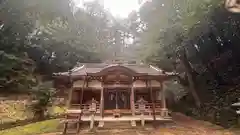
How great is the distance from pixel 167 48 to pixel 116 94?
636cm

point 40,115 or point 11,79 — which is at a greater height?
point 11,79

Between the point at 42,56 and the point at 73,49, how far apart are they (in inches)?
192

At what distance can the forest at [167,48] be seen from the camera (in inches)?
715

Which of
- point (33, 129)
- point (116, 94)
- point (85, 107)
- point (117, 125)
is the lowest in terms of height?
point (33, 129)

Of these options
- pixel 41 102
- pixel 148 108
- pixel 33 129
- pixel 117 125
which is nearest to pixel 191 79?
pixel 148 108

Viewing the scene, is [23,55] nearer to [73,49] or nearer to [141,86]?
[73,49]

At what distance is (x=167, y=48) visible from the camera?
2003cm

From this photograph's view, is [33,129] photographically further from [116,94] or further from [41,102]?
[116,94]

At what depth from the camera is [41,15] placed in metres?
21.3

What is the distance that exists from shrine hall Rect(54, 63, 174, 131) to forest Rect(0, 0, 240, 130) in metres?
3.96

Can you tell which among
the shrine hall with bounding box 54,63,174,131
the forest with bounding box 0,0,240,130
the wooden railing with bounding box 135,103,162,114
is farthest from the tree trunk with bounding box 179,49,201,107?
the wooden railing with bounding box 135,103,162,114

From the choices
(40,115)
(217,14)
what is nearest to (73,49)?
(40,115)

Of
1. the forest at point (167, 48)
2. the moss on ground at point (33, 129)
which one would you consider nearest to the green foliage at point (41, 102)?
the moss on ground at point (33, 129)

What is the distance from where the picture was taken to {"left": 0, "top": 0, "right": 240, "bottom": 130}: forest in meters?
18.2
